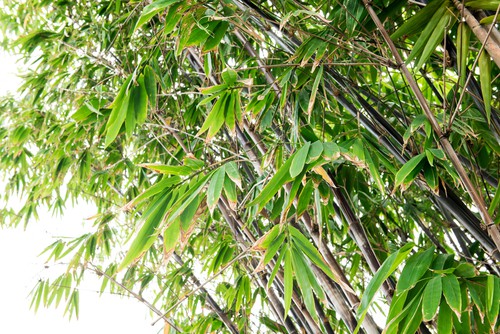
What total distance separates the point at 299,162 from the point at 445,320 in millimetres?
313

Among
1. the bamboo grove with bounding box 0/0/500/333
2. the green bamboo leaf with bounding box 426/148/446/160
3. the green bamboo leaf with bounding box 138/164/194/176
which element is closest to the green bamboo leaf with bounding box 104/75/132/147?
the bamboo grove with bounding box 0/0/500/333

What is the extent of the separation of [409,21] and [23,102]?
4.88 ft

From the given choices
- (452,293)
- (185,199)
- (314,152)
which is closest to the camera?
(452,293)

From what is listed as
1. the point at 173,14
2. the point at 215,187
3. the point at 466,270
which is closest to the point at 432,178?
the point at 466,270

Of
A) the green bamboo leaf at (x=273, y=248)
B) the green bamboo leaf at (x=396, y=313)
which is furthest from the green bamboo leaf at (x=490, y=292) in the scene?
the green bamboo leaf at (x=273, y=248)

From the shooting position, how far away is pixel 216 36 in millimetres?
971

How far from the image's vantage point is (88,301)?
320 cm

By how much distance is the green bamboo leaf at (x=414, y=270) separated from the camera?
75cm

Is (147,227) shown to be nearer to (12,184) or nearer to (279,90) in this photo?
(279,90)

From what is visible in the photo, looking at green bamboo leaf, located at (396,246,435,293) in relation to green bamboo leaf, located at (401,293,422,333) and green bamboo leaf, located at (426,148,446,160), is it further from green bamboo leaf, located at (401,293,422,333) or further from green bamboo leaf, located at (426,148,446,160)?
green bamboo leaf, located at (426,148,446,160)

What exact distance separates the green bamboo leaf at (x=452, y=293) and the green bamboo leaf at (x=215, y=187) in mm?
359

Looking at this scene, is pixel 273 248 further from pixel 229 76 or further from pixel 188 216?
pixel 229 76

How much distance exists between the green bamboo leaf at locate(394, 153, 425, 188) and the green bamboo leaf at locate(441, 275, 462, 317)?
0.51ft

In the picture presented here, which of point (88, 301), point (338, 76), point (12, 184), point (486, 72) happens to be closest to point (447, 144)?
point (486, 72)
